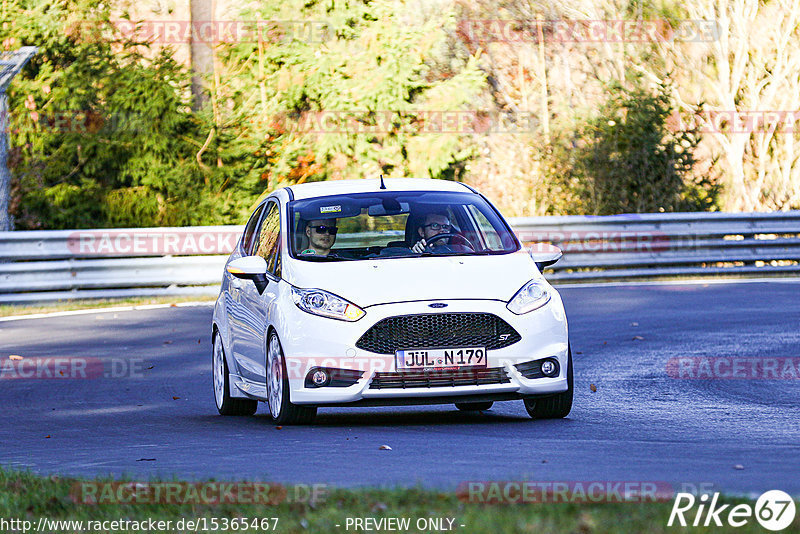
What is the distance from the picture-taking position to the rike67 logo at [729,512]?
5.45 meters

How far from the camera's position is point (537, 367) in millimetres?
9680

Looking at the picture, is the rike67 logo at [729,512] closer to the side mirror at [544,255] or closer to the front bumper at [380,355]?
the front bumper at [380,355]

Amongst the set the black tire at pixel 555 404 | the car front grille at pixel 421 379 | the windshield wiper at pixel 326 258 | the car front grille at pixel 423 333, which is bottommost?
the black tire at pixel 555 404

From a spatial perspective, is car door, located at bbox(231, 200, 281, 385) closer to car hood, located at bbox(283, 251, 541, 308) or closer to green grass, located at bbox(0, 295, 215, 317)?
car hood, located at bbox(283, 251, 541, 308)

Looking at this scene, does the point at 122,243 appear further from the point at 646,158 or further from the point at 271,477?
the point at 271,477

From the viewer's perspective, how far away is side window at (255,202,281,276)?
416 inches

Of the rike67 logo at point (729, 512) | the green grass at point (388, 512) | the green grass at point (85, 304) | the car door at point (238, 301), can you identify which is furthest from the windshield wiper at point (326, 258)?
the green grass at point (85, 304)

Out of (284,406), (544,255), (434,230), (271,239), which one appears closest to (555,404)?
(544,255)

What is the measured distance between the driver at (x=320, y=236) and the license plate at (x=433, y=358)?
1.30 m

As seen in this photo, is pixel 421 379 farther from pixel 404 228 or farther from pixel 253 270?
pixel 404 228

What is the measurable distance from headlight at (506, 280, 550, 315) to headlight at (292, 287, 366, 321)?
38.2 inches

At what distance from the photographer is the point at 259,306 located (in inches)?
409

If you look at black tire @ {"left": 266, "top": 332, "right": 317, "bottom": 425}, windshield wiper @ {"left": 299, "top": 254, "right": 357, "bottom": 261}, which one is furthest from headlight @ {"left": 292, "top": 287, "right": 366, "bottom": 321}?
windshield wiper @ {"left": 299, "top": 254, "right": 357, "bottom": 261}

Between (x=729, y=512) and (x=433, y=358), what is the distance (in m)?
3.92
